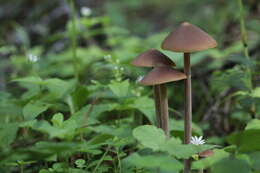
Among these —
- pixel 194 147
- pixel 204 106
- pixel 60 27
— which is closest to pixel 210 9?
pixel 60 27

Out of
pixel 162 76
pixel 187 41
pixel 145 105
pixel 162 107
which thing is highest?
pixel 187 41

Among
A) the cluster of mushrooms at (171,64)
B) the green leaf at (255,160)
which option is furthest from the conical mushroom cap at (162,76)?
the green leaf at (255,160)

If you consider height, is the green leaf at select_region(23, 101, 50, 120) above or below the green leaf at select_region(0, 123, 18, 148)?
above

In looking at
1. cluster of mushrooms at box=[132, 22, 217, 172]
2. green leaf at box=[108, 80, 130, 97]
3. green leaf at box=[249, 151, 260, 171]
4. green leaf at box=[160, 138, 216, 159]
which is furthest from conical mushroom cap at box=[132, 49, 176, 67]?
green leaf at box=[249, 151, 260, 171]

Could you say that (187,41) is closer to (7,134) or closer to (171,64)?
(171,64)

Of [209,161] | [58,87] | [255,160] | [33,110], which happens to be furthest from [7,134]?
[255,160]

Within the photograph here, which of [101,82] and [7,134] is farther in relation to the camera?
[101,82]

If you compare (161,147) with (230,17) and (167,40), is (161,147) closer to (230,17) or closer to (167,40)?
(167,40)

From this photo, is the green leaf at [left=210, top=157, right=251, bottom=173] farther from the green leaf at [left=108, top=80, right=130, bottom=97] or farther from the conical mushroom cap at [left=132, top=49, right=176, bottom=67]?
the green leaf at [left=108, top=80, right=130, bottom=97]
